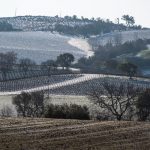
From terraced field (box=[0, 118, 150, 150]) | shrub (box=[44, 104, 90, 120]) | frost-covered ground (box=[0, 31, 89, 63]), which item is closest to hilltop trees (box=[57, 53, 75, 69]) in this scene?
frost-covered ground (box=[0, 31, 89, 63])

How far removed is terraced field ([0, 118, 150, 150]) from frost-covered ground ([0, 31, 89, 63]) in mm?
122671

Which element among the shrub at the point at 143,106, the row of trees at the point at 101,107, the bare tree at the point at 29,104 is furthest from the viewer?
the bare tree at the point at 29,104

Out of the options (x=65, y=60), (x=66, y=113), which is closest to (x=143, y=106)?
(x=66, y=113)

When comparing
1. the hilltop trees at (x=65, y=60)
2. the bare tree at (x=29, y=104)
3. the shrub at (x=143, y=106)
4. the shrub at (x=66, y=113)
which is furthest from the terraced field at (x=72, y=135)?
the hilltop trees at (x=65, y=60)

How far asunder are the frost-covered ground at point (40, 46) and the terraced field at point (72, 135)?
123 metres

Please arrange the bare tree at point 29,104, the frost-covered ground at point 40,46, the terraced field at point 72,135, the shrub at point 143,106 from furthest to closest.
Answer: the frost-covered ground at point 40,46 < the bare tree at point 29,104 < the shrub at point 143,106 < the terraced field at point 72,135

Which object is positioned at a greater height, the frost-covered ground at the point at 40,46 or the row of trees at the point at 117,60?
the frost-covered ground at the point at 40,46

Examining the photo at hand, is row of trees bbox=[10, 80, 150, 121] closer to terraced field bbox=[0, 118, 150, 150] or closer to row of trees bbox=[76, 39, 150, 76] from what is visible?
terraced field bbox=[0, 118, 150, 150]

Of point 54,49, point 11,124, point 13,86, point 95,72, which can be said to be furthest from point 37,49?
point 11,124

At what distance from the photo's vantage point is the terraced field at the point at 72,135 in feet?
62.5

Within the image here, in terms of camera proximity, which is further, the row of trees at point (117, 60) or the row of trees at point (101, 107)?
the row of trees at point (117, 60)

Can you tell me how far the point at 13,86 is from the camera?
87.4 metres

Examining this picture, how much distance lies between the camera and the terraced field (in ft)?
62.5

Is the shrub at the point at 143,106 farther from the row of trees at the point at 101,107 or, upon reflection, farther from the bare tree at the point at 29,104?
the bare tree at the point at 29,104
